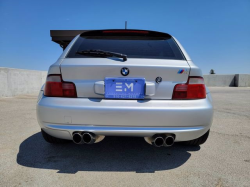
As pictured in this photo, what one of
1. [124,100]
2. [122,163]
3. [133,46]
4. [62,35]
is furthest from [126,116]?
[62,35]

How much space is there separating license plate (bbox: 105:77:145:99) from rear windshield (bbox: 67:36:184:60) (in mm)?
351

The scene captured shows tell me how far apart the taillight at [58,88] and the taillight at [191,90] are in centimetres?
103

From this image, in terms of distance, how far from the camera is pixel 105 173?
180 cm

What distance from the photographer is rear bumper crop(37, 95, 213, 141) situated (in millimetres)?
1666

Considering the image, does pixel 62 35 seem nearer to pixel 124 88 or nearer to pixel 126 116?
pixel 124 88

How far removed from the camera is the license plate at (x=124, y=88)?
5.61 feet

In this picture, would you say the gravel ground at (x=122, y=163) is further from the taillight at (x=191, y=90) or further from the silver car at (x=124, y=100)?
the taillight at (x=191, y=90)

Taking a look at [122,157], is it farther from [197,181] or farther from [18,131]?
[18,131]

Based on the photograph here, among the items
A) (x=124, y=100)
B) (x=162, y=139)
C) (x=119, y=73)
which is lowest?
(x=162, y=139)

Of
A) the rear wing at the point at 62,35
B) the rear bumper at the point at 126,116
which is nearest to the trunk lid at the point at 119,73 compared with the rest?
the rear bumper at the point at 126,116

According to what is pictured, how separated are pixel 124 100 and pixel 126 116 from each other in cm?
16

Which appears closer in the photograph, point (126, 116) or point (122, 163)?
point (126, 116)

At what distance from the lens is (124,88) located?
171 centimetres

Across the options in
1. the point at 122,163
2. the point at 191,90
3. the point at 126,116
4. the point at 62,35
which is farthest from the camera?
the point at 62,35
